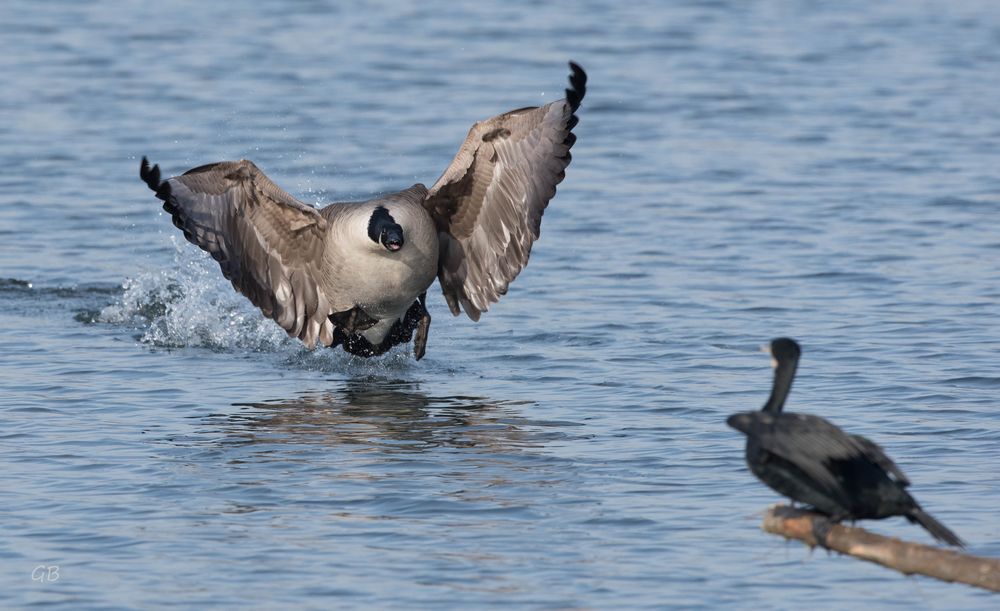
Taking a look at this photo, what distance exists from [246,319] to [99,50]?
13.6 meters

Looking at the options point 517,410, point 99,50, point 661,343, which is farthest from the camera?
point 99,50

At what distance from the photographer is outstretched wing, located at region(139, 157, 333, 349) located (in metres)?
10.8

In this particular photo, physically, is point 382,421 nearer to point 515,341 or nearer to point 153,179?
point 153,179

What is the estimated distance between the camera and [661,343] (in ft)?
39.0

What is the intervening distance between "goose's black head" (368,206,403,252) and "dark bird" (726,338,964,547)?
4461mm

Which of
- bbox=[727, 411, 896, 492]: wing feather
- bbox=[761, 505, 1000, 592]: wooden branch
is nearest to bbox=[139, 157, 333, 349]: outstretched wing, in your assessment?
bbox=[727, 411, 896, 492]: wing feather

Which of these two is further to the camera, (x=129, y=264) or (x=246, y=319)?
(x=129, y=264)

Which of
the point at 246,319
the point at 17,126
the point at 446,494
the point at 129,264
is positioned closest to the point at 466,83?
the point at 17,126

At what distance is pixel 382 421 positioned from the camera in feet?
33.4

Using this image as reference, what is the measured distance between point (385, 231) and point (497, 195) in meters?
0.98

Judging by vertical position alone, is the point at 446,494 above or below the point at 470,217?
below

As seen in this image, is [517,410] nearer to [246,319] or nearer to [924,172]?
[246,319]

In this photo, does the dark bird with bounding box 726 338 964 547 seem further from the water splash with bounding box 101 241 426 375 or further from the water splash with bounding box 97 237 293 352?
the water splash with bounding box 97 237 293 352

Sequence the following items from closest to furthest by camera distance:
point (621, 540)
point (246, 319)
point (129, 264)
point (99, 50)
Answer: point (621, 540) < point (246, 319) < point (129, 264) < point (99, 50)
